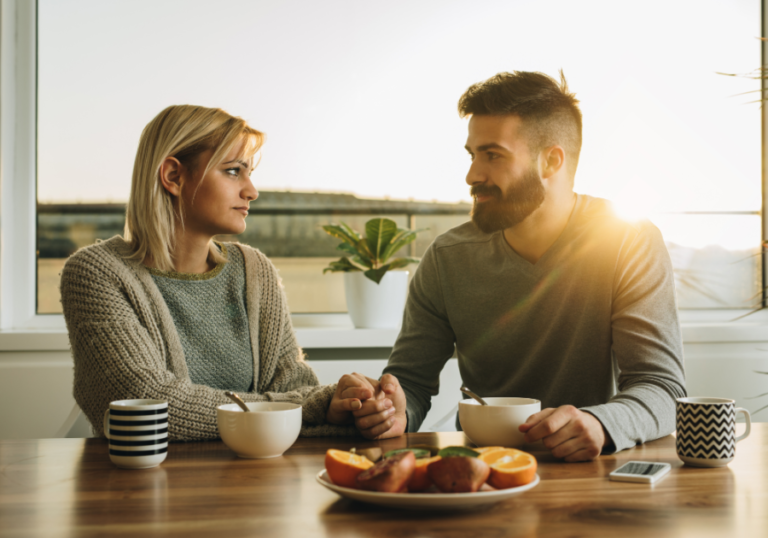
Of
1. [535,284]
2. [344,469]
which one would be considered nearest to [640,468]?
[344,469]

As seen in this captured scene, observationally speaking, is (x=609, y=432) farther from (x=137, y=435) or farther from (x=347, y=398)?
(x=137, y=435)

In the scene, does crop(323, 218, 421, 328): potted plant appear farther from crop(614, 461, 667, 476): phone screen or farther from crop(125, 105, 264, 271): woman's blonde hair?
crop(614, 461, 667, 476): phone screen

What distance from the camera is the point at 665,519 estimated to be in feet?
2.42

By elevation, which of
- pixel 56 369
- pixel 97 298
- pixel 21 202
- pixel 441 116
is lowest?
pixel 56 369

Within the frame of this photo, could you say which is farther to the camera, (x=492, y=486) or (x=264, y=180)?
(x=264, y=180)

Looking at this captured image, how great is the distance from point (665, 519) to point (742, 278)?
8.45ft

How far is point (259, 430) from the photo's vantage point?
40.1 inches

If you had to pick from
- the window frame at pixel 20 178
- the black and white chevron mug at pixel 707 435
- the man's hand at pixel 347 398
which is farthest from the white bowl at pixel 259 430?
the window frame at pixel 20 178

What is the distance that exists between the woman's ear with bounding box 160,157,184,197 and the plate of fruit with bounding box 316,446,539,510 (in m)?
1.01

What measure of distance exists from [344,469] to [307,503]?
0.24 ft

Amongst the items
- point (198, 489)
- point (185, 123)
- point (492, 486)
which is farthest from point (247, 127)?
point (492, 486)

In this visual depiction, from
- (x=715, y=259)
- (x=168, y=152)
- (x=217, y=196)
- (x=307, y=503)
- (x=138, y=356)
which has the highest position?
(x=168, y=152)

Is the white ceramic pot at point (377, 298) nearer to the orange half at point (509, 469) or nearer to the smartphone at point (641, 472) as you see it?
the smartphone at point (641, 472)

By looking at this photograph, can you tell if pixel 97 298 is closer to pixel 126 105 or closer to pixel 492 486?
pixel 492 486
